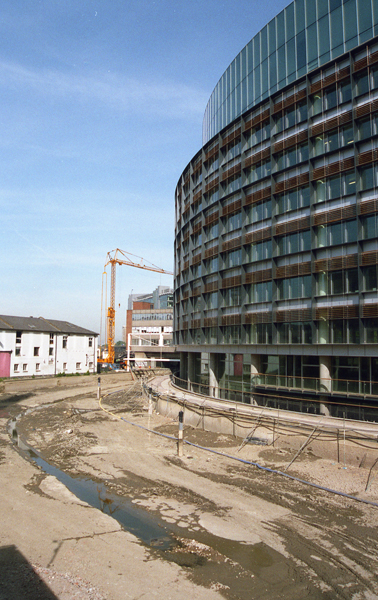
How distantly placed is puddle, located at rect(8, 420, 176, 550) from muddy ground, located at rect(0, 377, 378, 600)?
0.13m

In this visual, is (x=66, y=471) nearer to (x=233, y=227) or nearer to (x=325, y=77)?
(x=233, y=227)

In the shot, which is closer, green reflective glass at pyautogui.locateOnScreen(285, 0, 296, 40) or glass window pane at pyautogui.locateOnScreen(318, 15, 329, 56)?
glass window pane at pyautogui.locateOnScreen(318, 15, 329, 56)

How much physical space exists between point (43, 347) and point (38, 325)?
14.2ft

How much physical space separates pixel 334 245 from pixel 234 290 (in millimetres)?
11781

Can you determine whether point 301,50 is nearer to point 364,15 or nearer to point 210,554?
point 364,15

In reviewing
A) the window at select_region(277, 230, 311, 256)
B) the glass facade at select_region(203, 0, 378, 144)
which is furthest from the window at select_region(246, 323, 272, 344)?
the glass facade at select_region(203, 0, 378, 144)

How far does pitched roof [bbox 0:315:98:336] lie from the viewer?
62.7 m

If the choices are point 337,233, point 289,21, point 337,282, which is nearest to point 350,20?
point 289,21

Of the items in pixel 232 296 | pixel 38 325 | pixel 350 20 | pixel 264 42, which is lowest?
pixel 38 325

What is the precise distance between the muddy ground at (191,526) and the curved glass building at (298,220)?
9.25 m

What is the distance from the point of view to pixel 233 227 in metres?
40.9

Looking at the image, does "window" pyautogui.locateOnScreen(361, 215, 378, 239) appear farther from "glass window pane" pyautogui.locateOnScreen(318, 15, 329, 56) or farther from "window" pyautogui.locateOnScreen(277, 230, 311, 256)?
"glass window pane" pyautogui.locateOnScreen(318, 15, 329, 56)

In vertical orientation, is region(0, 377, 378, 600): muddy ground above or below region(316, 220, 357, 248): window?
below

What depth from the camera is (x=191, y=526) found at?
14.6 meters
